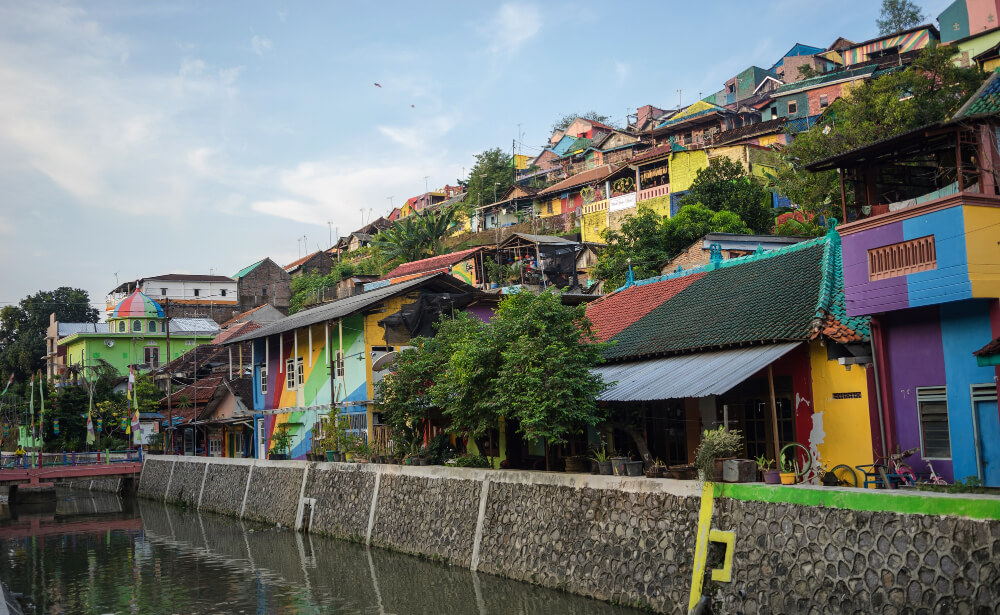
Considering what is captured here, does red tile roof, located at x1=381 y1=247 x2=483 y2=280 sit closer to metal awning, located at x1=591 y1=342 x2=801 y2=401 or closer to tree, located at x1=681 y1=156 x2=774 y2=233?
tree, located at x1=681 y1=156 x2=774 y2=233

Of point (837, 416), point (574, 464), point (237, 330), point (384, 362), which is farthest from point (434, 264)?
point (837, 416)

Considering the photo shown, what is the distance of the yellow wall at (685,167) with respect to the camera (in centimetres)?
4650

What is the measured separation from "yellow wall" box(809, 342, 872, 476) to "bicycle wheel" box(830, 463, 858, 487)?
308 mm

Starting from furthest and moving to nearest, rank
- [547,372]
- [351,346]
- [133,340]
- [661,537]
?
1. [133,340]
2. [351,346]
3. [547,372]
4. [661,537]

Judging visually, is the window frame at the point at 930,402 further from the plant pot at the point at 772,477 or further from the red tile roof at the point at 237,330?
the red tile roof at the point at 237,330

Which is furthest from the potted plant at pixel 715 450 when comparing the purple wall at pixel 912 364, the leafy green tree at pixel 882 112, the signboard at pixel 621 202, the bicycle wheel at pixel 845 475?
the signboard at pixel 621 202

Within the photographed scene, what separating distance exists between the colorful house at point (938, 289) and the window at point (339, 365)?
19054 mm

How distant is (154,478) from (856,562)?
3552 centimetres

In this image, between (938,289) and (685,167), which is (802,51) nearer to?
(685,167)

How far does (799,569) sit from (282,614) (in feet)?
31.3

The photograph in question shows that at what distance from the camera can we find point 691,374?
1691 cm

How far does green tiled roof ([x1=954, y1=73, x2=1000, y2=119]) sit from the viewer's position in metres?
13.7

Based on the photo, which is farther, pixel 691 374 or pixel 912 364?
pixel 691 374

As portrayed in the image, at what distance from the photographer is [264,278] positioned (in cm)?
7781
